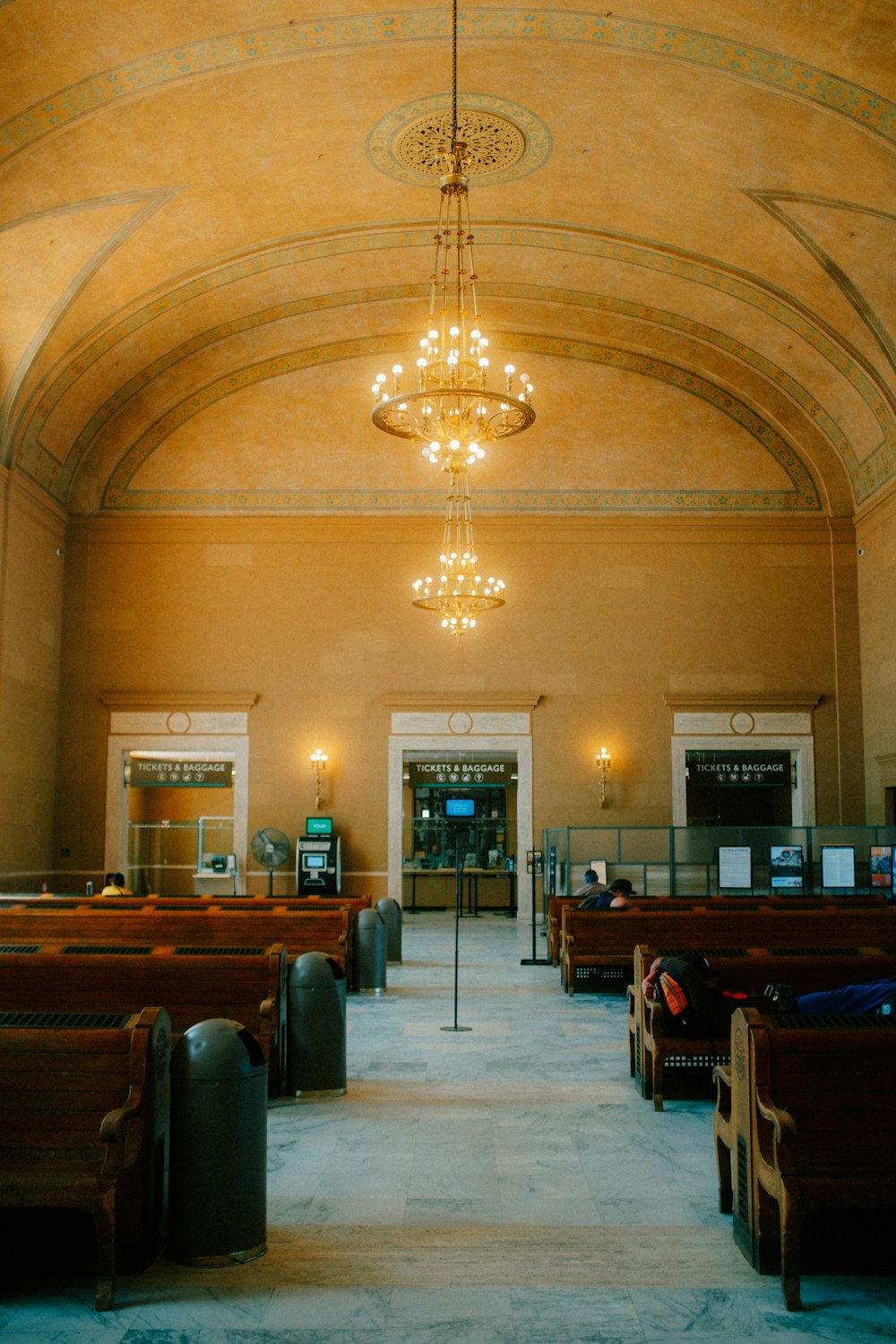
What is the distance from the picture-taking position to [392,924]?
12.0m

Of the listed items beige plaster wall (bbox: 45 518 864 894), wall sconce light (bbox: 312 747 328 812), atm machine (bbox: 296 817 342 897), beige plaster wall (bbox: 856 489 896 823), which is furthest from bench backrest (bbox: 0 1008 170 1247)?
beige plaster wall (bbox: 856 489 896 823)

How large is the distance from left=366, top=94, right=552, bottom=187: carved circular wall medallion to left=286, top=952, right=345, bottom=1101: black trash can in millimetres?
9478

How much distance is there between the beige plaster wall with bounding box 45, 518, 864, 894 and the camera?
17.5 m

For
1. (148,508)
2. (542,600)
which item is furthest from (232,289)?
(542,600)

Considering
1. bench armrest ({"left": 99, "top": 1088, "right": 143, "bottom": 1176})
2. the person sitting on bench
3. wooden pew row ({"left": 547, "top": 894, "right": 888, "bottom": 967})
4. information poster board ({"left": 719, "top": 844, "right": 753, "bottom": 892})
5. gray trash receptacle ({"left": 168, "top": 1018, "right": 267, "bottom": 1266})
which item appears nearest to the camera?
bench armrest ({"left": 99, "top": 1088, "right": 143, "bottom": 1176})

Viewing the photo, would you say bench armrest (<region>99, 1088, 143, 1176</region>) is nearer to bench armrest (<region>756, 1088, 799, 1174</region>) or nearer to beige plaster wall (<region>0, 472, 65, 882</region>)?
bench armrest (<region>756, 1088, 799, 1174</region>)

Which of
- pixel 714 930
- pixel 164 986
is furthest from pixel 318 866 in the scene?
pixel 164 986

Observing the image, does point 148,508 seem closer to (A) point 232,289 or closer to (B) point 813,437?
(A) point 232,289

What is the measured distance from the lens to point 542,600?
17812 mm

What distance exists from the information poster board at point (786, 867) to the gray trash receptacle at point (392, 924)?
16.2 ft

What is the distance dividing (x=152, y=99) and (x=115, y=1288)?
1146 cm

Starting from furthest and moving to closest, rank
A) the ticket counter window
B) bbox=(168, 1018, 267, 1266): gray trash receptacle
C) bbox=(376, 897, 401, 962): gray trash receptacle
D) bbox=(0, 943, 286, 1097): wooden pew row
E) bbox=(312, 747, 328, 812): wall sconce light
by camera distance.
Answer: the ticket counter window < bbox=(312, 747, 328, 812): wall sconce light < bbox=(376, 897, 401, 962): gray trash receptacle < bbox=(0, 943, 286, 1097): wooden pew row < bbox=(168, 1018, 267, 1266): gray trash receptacle

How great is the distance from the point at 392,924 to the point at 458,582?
538 centimetres

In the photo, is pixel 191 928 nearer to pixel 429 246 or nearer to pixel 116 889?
pixel 116 889
